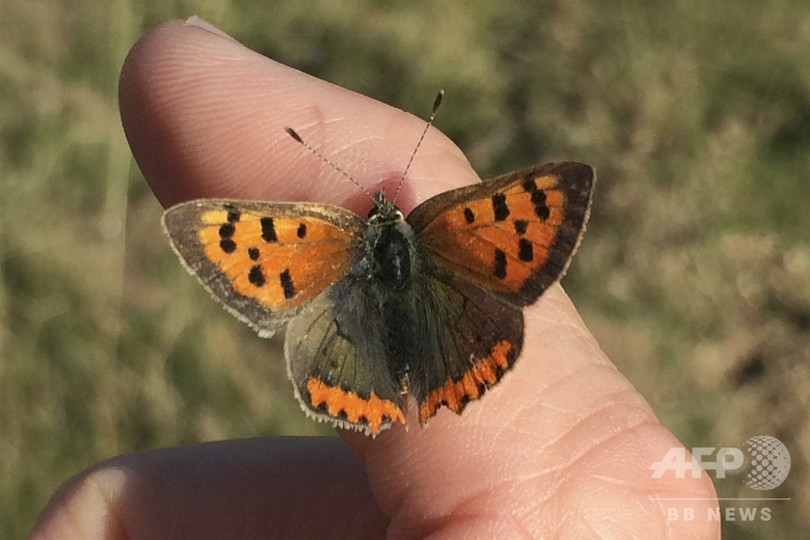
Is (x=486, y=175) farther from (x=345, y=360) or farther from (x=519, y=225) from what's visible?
(x=345, y=360)

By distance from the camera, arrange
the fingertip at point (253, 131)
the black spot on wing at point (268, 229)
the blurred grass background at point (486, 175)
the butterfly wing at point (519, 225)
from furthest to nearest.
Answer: the blurred grass background at point (486, 175) → the fingertip at point (253, 131) → the black spot on wing at point (268, 229) → the butterfly wing at point (519, 225)

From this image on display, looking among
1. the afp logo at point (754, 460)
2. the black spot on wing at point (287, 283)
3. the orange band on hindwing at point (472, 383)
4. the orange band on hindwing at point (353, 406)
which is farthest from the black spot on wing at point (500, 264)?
the afp logo at point (754, 460)

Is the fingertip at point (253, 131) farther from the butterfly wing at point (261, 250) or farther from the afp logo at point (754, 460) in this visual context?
the afp logo at point (754, 460)

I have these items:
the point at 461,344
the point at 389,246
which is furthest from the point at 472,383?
the point at 389,246

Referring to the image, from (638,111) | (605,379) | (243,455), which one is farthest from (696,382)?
(243,455)

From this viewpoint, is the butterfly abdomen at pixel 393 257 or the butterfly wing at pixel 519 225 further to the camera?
the butterfly abdomen at pixel 393 257

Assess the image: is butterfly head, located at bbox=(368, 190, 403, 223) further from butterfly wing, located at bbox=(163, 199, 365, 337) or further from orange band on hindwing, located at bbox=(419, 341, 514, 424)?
orange band on hindwing, located at bbox=(419, 341, 514, 424)

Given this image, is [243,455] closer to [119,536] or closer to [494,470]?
[119,536]

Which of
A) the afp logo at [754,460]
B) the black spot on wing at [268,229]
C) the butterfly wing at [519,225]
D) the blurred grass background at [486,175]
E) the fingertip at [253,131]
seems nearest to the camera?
the butterfly wing at [519,225]
